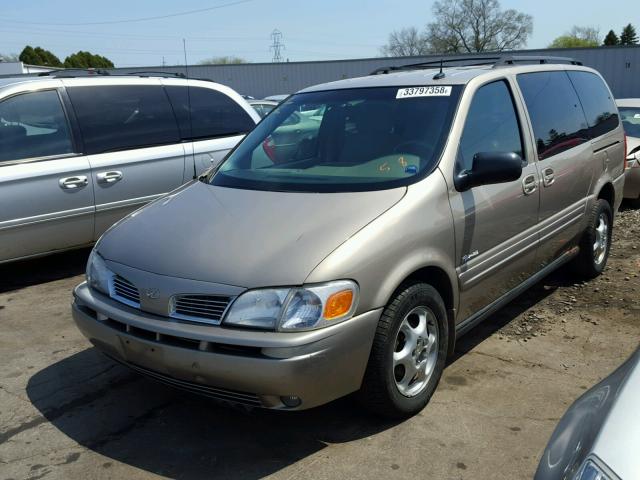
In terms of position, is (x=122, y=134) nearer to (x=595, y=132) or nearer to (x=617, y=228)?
(x=595, y=132)

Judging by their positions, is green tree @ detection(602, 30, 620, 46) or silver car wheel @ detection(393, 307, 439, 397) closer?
silver car wheel @ detection(393, 307, 439, 397)

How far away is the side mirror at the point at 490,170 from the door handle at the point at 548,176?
0.88 meters

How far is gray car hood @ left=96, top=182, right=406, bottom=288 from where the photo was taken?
283 centimetres

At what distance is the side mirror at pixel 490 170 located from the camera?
3355 mm

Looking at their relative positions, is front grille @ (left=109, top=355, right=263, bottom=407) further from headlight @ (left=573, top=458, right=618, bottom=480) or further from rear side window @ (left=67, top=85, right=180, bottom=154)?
rear side window @ (left=67, top=85, right=180, bottom=154)

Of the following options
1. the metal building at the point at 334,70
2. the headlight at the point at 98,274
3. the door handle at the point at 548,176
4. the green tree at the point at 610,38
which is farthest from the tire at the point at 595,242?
the green tree at the point at 610,38

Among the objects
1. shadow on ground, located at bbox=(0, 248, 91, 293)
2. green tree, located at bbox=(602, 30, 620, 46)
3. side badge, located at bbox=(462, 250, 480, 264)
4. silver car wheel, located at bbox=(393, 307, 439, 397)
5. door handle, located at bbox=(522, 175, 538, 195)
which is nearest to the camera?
silver car wheel, located at bbox=(393, 307, 439, 397)

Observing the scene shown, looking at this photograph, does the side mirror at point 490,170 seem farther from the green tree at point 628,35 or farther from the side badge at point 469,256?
the green tree at point 628,35

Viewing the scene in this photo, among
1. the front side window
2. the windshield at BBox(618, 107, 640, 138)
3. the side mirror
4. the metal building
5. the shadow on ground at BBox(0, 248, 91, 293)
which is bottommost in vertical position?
the shadow on ground at BBox(0, 248, 91, 293)

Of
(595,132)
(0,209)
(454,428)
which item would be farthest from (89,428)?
(595,132)

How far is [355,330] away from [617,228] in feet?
19.1

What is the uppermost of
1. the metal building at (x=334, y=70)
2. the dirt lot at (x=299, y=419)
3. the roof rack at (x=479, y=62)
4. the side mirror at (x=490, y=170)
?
the metal building at (x=334, y=70)

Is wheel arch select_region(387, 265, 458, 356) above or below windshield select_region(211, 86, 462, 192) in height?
below

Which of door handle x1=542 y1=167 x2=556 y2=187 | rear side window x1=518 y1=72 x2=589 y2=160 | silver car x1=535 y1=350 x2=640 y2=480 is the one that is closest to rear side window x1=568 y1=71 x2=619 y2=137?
rear side window x1=518 y1=72 x2=589 y2=160
